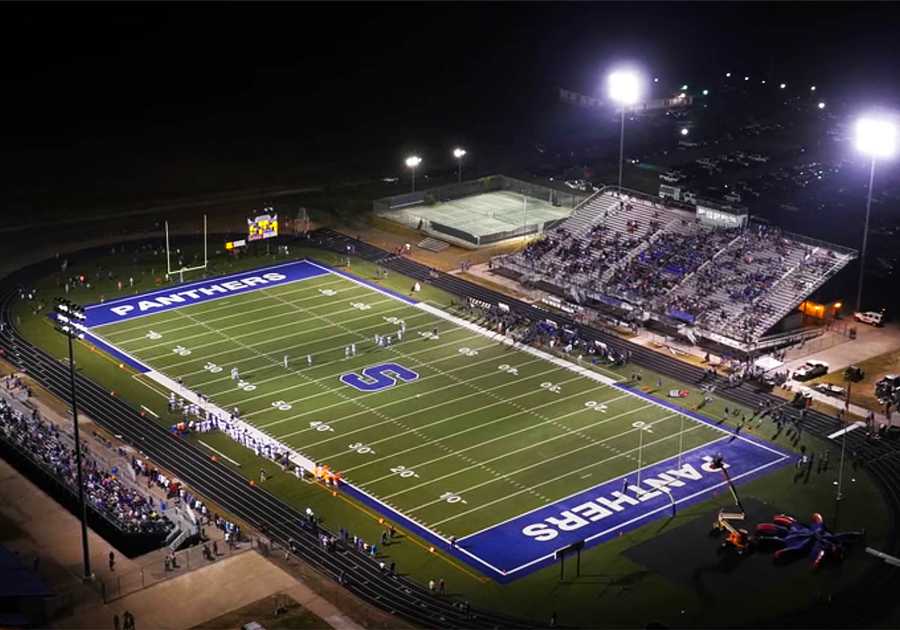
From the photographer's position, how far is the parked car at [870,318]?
69.1 m

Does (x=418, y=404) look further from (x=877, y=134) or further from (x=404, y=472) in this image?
(x=877, y=134)

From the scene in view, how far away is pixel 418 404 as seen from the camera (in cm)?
5816

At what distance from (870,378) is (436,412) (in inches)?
875

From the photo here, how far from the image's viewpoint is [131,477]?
164ft

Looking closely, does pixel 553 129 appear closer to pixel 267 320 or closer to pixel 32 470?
pixel 267 320

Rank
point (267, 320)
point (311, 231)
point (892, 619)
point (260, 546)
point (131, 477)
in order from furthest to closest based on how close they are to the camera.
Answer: point (311, 231) < point (267, 320) < point (131, 477) < point (260, 546) < point (892, 619)

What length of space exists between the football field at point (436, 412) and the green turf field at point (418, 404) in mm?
103

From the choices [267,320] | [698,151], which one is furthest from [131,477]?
[698,151]

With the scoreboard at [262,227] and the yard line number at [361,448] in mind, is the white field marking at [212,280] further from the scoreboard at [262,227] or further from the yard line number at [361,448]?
the yard line number at [361,448]

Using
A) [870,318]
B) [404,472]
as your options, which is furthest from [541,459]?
[870,318]

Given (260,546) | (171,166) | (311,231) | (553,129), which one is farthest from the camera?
(553,129)

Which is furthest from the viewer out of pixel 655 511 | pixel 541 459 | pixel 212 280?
pixel 212 280

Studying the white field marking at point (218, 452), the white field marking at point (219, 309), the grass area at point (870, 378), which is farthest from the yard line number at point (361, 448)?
the grass area at point (870, 378)

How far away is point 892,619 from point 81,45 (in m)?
127
